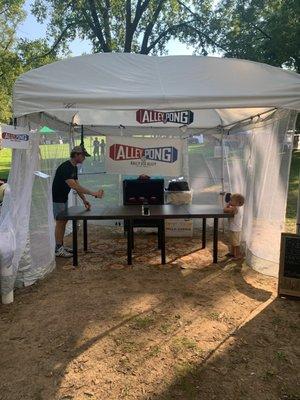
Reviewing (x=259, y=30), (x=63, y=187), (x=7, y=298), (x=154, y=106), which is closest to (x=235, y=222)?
(x=154, y=106)

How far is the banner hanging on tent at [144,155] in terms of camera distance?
7891 mm

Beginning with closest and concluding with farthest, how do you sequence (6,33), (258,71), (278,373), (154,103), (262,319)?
1. (278,373)
2. (262,319)
3. (154,103)
4. (258,71)
5. (6,33)

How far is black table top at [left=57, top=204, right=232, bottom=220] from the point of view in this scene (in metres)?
5.27

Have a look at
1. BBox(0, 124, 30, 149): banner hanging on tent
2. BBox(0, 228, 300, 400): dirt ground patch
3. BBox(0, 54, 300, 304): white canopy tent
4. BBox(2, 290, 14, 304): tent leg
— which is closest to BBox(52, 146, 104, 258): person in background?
BBox(0, 54, 300, 304): white canopy tent

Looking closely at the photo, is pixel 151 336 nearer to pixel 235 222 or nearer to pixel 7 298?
pixel 7 298

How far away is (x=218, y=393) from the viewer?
267 centimetres

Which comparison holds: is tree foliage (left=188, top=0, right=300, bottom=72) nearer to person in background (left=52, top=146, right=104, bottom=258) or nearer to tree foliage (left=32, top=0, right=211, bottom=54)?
tree foliage (left=32, top=0, right=211, bottom=54)

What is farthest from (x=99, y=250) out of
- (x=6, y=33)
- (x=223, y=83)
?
(x=6, y=33)

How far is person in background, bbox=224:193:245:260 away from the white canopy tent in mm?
177

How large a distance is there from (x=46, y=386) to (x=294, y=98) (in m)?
3.88

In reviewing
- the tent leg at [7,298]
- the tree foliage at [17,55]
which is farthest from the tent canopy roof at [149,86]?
the tree foliage at [17,55]

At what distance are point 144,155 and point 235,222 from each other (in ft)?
9.83

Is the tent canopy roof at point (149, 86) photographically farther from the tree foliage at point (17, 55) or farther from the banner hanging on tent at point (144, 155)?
the tree foliage at point (17, 55)

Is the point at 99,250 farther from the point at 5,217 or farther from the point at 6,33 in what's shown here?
the point at 6,33
